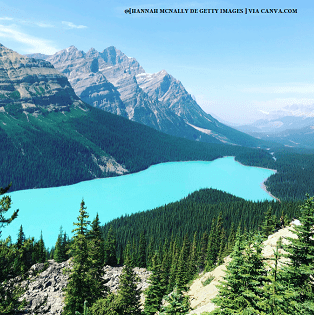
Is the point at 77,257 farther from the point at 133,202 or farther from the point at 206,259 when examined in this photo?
the point at 133,202

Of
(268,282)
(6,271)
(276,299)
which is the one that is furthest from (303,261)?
(6,271)

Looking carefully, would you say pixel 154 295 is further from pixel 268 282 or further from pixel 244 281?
pixel 268 282

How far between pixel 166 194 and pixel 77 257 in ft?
571

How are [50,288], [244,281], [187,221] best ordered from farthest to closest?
[187,221]
[50,288]
[244,281]

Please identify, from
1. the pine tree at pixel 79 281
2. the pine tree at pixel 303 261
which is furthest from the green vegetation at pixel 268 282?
the pine tree at pixel 79 281

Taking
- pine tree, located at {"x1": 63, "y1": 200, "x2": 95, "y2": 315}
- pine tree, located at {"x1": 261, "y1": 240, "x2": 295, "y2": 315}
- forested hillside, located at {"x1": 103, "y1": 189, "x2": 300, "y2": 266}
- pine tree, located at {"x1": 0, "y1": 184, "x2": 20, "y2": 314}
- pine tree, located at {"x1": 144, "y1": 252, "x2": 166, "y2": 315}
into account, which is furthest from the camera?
Result: forested hillside, located at {"x1": 103, "y1": 189, "x2": 300, "y2": 266}

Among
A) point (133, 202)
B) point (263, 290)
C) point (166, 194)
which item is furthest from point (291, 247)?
point (166, 194)

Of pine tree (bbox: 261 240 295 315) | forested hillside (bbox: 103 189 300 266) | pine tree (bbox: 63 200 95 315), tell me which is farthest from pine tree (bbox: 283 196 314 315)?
forested hillside (bbox: 103 189 300 266)

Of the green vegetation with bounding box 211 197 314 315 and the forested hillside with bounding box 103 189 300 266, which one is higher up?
the green vegetation with bounding box 211 197 314 315

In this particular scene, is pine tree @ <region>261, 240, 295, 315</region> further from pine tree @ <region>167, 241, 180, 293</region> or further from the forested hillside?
the forested hillside

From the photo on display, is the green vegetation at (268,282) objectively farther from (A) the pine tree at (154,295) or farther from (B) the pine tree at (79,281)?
(A) the pine tree at (154,295)

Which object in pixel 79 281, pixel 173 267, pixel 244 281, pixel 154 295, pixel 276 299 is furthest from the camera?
pixel 173 267

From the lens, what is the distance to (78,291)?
2558cm

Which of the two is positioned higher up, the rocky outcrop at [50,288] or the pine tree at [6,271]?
the pine tree at [6,271]
